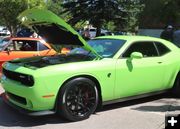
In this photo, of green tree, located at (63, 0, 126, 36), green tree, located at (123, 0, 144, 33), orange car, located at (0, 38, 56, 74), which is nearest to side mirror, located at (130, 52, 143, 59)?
orange car, located at (0, 38, 56, 74)

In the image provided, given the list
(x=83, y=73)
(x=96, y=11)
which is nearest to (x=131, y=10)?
(x=96, y=11)

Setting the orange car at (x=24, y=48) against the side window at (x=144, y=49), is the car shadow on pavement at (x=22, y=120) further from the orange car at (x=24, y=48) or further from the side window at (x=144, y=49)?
the orange car at (x=24, y=48)

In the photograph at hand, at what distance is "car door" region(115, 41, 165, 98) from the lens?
6.79m

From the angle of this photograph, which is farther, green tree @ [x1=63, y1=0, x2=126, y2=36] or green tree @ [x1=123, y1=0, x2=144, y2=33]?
green tree @ [x1=123, y1=0, x2=144, y2=33]

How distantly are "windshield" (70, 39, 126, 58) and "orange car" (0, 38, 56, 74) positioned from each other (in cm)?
329

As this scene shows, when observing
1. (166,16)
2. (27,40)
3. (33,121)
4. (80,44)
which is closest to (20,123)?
(33,121)

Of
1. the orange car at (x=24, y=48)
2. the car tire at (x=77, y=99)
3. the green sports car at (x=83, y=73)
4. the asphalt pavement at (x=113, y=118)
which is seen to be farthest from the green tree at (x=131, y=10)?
the car tire at (x=77, y=99)

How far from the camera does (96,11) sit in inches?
1137

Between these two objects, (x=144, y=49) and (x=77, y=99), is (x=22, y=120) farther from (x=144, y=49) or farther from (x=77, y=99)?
(x=144, y=49)

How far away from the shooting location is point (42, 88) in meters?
5.88

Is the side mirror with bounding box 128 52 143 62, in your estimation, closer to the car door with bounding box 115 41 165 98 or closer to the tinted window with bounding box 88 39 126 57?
the car door with bounding box 115 41 165 98

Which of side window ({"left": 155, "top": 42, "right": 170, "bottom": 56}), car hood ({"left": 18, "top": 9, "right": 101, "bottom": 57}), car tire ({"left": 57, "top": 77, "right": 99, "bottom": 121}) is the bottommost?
car tire ({"left": 57, "top": 77, "right": 99, "bottom": 121})

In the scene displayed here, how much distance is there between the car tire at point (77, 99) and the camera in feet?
20.0

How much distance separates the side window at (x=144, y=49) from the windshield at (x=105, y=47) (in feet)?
0.66
